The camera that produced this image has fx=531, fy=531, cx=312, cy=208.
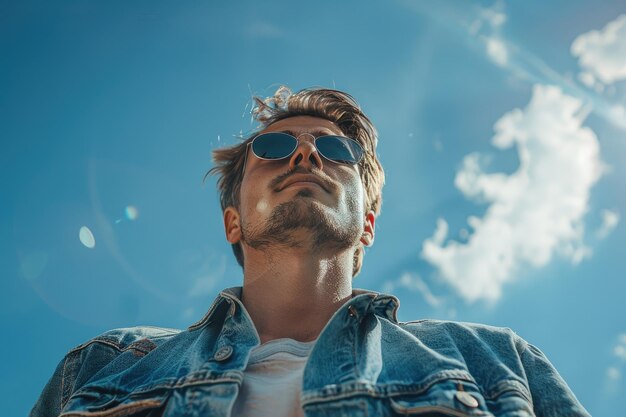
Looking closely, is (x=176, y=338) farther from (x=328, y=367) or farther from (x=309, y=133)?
(x=309, y=133)

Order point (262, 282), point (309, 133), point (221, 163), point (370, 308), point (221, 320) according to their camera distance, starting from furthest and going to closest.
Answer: point (221, 163) < point (309, 133) < point (262, 282) < point (221, 320) < point (370, 308)

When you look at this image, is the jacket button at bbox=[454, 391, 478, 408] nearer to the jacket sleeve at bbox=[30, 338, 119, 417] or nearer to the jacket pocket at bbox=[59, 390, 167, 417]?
the jacket pocket at bbox=[59, 390, 167, 417]

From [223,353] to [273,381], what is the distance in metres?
0.31

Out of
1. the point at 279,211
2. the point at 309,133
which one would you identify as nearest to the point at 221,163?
the point at 309,133

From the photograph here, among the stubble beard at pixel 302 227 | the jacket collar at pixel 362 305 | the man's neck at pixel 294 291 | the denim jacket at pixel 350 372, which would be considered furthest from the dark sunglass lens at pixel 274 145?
the denim jacket at pixel 350 372

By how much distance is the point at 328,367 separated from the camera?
2.63 m

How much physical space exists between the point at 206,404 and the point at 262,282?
145 cm

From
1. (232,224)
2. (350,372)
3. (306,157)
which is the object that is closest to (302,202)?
(306,157)

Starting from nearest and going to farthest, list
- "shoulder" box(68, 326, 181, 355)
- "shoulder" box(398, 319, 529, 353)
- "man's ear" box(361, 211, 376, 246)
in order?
"shoulder" box(398, 319, 529, 353) → "shoulder" box(68, 326, 181, 355) → "man's ear" box(361, 211, 376, 246)

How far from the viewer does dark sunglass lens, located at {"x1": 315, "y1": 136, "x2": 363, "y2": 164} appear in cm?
450

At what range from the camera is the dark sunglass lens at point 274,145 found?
4.41 meters

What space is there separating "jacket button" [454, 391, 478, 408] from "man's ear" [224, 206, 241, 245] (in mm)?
2691

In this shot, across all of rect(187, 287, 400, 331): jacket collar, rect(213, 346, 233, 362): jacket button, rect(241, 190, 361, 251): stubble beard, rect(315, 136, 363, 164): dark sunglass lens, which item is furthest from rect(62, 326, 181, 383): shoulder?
rect(315, 136, 363, 164): dark sunglass lens

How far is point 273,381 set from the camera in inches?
110
